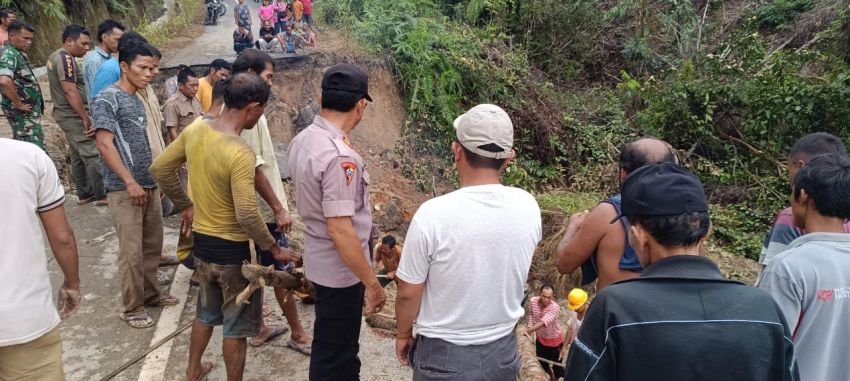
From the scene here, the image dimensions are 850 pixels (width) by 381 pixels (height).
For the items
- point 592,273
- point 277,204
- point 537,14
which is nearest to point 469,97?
point 537,14

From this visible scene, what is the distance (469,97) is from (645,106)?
136 inches

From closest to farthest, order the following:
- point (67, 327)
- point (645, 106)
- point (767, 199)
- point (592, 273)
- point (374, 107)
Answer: point (592, 273), point (67, 327), point (767, 199), point (374, 107), point (645, 106)

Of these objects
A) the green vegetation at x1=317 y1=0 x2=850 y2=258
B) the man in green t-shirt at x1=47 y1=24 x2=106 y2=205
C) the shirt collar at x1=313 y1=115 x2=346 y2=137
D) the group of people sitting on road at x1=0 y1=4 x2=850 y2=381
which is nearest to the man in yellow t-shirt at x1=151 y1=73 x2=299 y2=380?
the group of people sitting on road at x1=0 y1=4 x2=850 y2=381

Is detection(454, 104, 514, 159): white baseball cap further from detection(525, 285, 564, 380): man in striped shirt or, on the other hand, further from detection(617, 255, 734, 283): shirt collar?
detection(525, 285, 564, 380): man in striped shirt

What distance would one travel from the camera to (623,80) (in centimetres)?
1273

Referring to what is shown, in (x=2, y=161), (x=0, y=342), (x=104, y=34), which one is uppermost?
(x=104, y=34)

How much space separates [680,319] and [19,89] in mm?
6259

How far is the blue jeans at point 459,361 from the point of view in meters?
2.24

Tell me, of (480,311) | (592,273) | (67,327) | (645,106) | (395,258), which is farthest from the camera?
(645,106)

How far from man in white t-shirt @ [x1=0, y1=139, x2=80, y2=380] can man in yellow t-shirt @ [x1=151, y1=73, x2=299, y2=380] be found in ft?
2.20

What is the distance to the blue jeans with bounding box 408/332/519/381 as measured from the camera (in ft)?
7.34

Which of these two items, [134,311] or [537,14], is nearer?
[134,311]

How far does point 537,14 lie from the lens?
1285 cm

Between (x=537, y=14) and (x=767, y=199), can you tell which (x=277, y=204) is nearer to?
(x=767, y=199)
